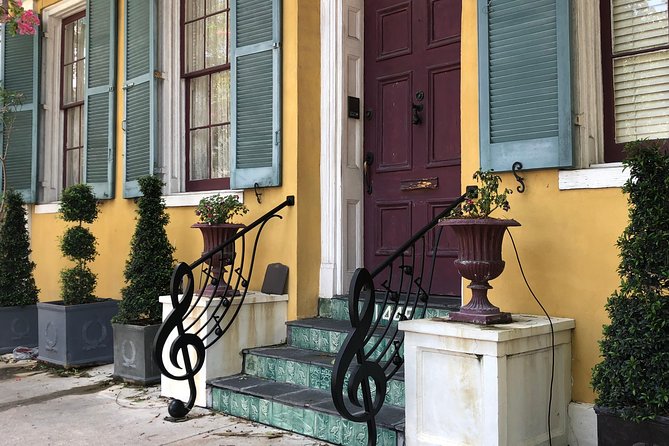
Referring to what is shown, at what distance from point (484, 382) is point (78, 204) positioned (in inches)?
164

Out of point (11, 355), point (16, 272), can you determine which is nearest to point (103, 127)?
point (16, 272)

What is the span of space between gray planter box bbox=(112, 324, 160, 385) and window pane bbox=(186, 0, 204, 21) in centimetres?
276

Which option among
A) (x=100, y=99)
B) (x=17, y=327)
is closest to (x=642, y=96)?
(x=100, y=99)

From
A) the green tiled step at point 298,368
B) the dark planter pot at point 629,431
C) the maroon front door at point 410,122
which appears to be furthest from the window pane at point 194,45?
the dark planter pot at point 629,431

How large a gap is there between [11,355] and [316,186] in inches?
142

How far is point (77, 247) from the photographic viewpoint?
557 centimetres

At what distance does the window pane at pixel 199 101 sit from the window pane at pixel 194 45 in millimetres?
121

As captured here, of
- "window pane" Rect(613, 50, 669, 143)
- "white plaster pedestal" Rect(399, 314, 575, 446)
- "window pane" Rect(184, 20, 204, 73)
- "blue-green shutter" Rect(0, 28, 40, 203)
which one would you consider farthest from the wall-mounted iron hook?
"blue-green shutter" Rect(0, 28, 40, 203)

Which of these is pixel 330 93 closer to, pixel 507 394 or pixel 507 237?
pixel 507 237

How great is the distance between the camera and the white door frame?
4660mm

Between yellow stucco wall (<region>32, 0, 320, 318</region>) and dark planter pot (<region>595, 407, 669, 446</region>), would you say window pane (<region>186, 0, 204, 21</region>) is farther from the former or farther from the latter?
dark planter pot (<region>595, 407, 669, 446</region>)

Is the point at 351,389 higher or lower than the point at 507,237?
lower

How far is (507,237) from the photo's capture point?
11.4ft

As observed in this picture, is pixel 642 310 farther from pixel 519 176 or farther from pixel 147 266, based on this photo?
pixel 147 266
